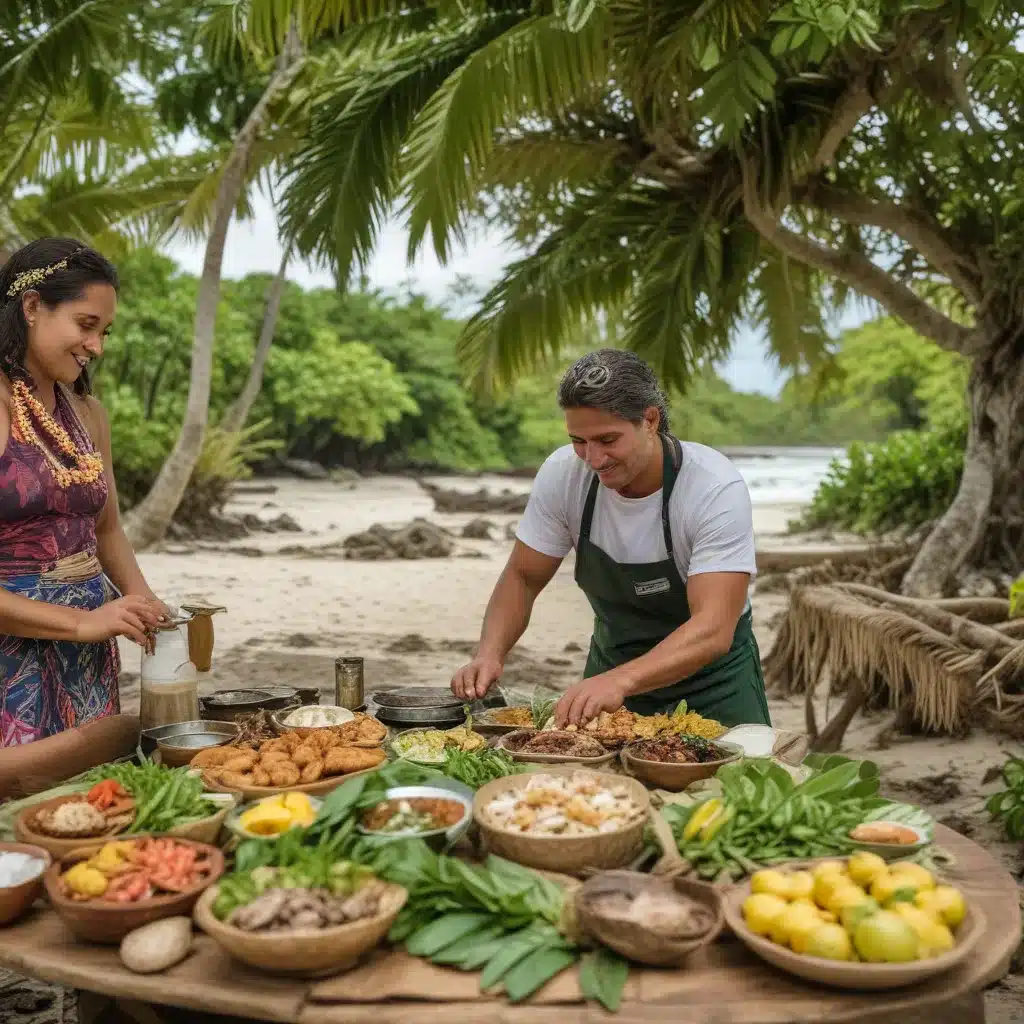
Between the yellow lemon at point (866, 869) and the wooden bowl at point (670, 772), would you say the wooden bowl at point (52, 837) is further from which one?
the yellow lemon at point (866, 869)

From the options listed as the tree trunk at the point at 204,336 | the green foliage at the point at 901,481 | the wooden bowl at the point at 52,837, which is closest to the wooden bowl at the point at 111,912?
the wooden bowl at the point at 52,837

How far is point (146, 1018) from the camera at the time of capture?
194 centimetres

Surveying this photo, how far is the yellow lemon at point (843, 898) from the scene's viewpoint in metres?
1.67

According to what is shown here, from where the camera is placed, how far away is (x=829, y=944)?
5.21 ft

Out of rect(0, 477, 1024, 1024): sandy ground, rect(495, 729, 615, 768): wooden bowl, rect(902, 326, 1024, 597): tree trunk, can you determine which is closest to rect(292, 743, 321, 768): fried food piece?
rect(495, 729, 615, 768): wooden bowl

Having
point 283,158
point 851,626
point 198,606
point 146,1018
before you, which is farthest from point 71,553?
point 283,158

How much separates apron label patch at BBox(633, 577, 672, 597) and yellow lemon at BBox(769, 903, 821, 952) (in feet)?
5.11

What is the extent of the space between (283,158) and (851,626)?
333 inches

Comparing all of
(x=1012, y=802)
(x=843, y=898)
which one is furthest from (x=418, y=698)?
(x=1012, y=802)

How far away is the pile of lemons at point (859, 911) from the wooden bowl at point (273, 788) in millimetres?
822

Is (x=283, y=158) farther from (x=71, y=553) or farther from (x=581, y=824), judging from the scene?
(x=581, y=824)

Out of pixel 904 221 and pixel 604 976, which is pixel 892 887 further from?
pixel 904 221

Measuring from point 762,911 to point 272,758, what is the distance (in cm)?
106

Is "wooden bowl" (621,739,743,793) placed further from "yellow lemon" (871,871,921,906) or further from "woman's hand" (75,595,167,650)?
"woman's hand" (75,595,167,650)
